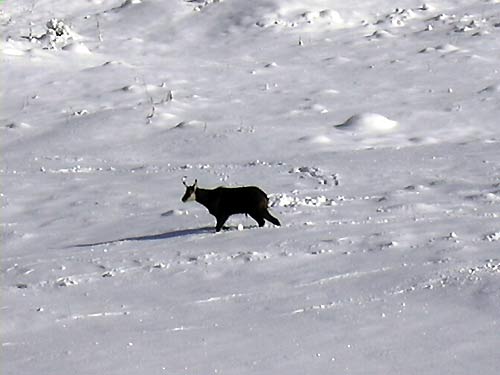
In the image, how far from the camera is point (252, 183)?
12.7 m

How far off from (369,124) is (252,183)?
112 inches

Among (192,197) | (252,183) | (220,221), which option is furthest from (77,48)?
(220,221)

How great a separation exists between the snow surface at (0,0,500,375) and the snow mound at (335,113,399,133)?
0.04 m

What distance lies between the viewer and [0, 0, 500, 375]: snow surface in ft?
24.9

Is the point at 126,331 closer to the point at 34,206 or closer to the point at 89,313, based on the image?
the point at 89,313

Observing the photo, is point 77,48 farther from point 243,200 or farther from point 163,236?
point 243,200

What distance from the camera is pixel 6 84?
1820 cm

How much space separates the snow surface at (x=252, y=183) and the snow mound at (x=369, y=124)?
4 centimetres

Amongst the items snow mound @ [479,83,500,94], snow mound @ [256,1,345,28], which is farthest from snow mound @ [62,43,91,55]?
snow mound @ [479,83,500,94]

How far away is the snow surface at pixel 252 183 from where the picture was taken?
7.59 meters

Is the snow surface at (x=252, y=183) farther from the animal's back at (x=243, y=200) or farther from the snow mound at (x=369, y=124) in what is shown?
the animal's back at (x=243, y=200)

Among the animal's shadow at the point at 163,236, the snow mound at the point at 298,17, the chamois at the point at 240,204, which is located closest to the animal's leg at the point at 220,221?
the chamois at the point at 240,204

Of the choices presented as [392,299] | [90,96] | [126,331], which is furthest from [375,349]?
[90,96]

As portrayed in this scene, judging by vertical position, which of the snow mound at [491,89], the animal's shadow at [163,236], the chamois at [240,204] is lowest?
the snow mound at [491,89]
